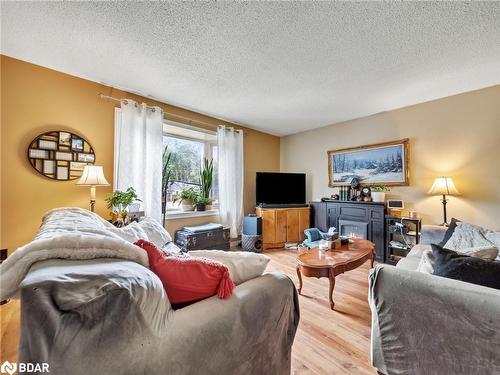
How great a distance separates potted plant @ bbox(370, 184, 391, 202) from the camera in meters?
3.47

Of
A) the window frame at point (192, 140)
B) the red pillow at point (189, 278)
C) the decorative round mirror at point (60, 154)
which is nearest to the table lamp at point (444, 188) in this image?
the red pillow at point (189, 278)

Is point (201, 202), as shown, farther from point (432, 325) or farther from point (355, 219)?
point (432, 325)

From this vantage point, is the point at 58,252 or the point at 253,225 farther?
the point at 253,225

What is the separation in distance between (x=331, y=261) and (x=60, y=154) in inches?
121

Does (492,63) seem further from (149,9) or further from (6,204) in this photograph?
(6,204)

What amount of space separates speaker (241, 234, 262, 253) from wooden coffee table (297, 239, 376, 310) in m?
1.55

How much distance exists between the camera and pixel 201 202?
3.69 metres

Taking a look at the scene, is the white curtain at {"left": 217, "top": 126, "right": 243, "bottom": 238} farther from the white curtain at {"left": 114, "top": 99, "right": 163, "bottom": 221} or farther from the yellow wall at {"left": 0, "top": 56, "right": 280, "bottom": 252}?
the yellow wall at {"left": 0, "top": 56, "right": 280, "bottom": 252}

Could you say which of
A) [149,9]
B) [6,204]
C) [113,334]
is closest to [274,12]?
[149,9]

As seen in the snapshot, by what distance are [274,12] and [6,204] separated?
118 inches

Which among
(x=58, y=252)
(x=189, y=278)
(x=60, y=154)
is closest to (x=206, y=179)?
(x=60, y=154)

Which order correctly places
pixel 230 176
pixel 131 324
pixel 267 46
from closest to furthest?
1. pixel 131 324
2. pixel 267 46
3. pixel 230 176

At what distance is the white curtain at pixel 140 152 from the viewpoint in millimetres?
2787

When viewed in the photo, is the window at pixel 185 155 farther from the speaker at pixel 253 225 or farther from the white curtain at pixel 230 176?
the speaker at pixel 253 225
